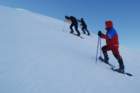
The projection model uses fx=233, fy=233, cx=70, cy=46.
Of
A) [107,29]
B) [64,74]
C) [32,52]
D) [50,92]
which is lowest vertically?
[50,92]

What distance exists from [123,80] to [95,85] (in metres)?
1.91

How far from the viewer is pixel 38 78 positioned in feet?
17.2

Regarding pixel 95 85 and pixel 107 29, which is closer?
pixel 95 85

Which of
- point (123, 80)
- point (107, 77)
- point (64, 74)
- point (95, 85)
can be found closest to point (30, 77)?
point (64, 74)

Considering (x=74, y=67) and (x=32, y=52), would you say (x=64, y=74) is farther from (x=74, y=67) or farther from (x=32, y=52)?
(x=32, y=52)

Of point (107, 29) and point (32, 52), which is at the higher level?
point (107, 29)

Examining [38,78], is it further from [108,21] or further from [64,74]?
[108,21]

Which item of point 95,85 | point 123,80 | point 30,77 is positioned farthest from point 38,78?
point 123,80

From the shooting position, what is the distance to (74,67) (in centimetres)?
696

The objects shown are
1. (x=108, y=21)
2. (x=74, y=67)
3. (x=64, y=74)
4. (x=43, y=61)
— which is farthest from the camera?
(x=108, y=21)

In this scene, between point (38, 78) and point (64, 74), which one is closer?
point (38, 78)

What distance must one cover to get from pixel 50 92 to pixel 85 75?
1.96 meters

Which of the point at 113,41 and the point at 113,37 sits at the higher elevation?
the point at 113,37

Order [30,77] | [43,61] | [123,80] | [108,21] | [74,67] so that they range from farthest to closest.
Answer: [108,21]
[123,80]
[74,67]
[43,61]
[30,77]
